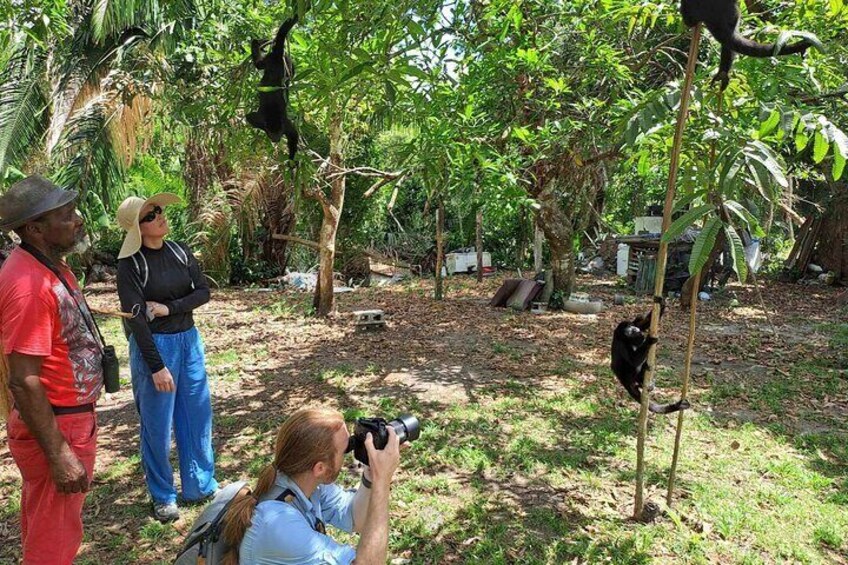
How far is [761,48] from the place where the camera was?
1.85 meters

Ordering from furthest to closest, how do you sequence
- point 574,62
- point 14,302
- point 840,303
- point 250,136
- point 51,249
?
point 840,303, point 574,62, point 250,136, point 51,249, point 14,302

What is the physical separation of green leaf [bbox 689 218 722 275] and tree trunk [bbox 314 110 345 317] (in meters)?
6.18

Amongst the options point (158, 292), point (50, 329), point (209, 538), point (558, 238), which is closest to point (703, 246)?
point (209, 538)

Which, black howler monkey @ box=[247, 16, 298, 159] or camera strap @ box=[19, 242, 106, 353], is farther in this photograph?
black howler monkey @ box=[247, 16, 298, 159]

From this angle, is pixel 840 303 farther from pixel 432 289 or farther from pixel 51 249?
pixel 51 249

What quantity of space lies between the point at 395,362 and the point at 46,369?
4.63 m

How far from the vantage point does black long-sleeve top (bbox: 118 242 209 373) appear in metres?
2.84

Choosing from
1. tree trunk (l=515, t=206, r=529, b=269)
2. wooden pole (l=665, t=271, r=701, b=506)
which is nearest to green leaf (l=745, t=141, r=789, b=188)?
wooden pole (l=665, t=271, r=701, b=506)

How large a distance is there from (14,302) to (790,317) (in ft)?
32.9

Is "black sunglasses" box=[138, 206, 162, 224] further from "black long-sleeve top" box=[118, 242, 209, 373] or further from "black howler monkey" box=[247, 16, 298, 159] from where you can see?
"black howler monkey" box=[247, 16, 298, 159]

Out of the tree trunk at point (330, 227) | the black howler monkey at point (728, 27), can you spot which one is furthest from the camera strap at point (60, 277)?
the tree trunk at point (330, 227)

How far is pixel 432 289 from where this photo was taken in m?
12.3

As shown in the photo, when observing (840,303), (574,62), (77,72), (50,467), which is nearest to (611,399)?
(574,62)

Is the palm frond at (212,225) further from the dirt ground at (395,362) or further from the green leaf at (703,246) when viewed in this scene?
the green leaf at (703,246)
